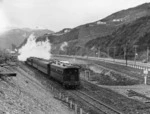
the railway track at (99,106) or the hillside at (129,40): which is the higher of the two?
the hillside at (129,40)

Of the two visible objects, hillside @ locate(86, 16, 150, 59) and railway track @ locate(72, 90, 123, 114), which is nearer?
railway track @ locate(72, 90, 123, 114)

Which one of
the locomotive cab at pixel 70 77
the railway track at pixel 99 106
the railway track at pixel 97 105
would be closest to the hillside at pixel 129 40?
the locomotive cab at pixel 70 77

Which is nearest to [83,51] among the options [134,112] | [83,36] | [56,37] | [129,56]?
[83,36]

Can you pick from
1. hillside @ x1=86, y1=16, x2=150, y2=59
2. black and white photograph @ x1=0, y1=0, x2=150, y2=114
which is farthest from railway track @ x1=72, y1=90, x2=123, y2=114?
hillside @ x1=86, y1=16, x2=150, y2=59

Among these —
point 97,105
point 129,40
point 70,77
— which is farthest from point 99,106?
point 129,40

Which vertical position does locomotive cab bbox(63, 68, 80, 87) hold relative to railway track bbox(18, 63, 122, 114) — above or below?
above

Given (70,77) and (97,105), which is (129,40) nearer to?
(70,77)

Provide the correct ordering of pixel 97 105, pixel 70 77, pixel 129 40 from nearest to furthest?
pixel 97 105, pixel 70 77, pixel 129 40

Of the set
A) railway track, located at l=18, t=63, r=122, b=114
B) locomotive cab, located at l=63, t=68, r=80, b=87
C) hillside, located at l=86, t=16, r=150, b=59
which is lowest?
railway track, located at l=18, t=63, r=122, b=114

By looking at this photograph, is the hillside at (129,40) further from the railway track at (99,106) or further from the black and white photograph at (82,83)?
the railway track at (99,106)

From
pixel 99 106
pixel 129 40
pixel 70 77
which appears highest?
pixel 129 40

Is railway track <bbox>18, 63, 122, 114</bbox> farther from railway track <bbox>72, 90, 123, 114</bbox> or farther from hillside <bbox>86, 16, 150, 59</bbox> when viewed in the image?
hillside <bbox>86, 16, 150, 59</bbox>

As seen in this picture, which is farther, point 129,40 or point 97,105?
point 129,40
